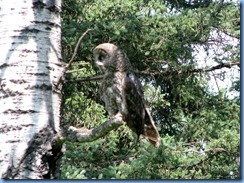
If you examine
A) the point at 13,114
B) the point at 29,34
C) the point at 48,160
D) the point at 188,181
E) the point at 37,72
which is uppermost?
the point at 29,34

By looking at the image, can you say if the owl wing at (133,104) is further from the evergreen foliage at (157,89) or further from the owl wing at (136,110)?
the evergreen foliage at (157,89)

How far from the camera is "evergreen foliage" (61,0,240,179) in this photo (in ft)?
10.5

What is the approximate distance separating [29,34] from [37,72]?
0.15m

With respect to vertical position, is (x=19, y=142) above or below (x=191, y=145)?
above

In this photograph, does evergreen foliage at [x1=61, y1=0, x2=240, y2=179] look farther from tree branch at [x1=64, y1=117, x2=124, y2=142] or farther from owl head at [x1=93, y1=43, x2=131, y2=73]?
tree branch at [x1=64, y1=117, x2=124, y2=142]

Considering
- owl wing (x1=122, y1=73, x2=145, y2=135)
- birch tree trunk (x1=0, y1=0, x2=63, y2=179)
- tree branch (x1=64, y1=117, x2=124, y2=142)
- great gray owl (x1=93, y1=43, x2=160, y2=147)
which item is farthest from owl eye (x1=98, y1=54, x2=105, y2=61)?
tree branch (x1=64, y1=117, x2=124, y2=142)

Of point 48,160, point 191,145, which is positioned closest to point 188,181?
point 191,145

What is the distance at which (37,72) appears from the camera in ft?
6.73

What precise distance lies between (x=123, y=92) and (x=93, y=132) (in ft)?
2.10

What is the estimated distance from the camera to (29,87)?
6.66ft

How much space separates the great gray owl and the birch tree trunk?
0.53 m

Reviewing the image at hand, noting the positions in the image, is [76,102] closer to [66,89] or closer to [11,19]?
[66,89]

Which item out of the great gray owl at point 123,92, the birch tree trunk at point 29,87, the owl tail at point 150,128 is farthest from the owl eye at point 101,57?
the birch tree trunk at point 29,87

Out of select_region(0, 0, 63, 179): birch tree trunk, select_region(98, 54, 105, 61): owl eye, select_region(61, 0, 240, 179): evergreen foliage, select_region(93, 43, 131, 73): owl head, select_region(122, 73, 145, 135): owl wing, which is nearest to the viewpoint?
select_region(0, 0, 63, 179): birch tree trunk
